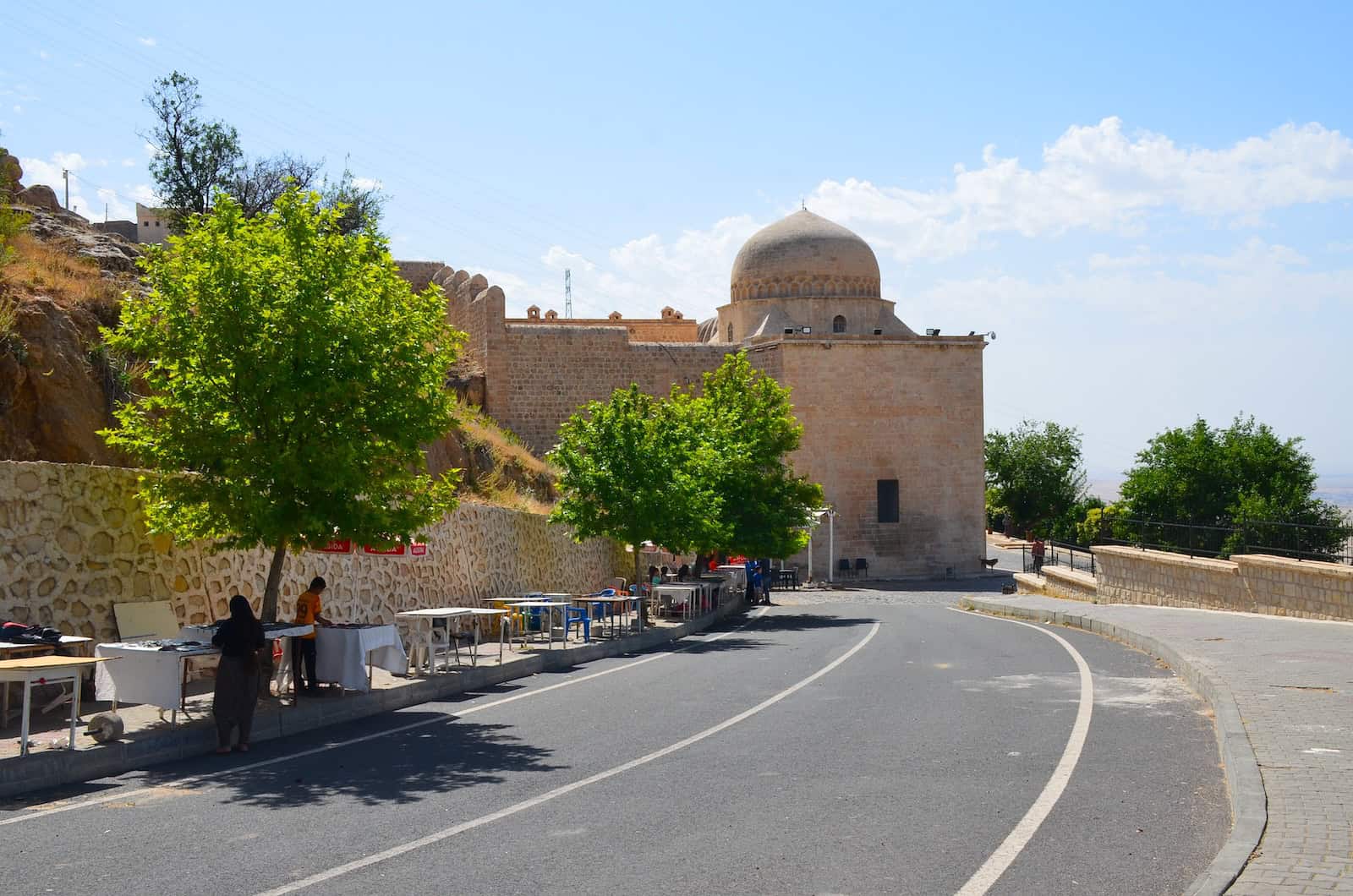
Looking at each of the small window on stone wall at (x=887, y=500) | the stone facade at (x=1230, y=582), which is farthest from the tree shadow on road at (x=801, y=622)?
the small window on stone wall at (x=887, y=500)

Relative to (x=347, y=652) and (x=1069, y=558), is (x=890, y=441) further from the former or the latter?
(x=347, y=652)

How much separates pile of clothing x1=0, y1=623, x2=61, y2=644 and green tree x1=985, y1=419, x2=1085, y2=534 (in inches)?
2713

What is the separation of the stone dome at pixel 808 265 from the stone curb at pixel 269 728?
38509 mm

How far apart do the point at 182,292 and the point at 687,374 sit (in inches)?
1549

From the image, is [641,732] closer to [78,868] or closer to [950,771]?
[950,771]

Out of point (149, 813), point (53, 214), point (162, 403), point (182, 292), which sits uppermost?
point (53, 214)

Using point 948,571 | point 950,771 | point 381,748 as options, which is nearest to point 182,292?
point 381,748

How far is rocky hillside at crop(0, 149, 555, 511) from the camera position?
18.4m

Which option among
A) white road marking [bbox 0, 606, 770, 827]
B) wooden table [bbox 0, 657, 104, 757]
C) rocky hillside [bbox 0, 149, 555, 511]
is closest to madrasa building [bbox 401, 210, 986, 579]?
rocky hillside [bbox 0, 149, 555, 511]

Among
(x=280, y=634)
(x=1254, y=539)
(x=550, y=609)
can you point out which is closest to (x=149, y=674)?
(x=280, y=634)

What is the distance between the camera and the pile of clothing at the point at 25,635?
11.2 m

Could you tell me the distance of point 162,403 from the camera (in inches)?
530

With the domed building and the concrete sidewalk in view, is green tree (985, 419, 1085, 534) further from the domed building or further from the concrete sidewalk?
the concrete sidewalk

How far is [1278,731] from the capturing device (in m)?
9.86
